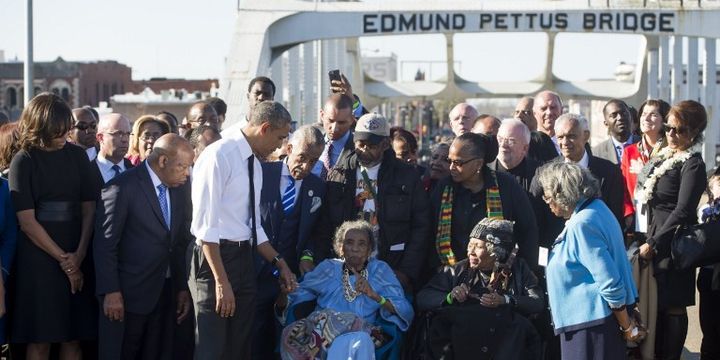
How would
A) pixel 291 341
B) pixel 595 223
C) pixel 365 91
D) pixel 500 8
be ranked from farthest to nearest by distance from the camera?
1. pixel 365 91
2. pixel 500 8
3. pixel 291 341
4. pixel 595 223

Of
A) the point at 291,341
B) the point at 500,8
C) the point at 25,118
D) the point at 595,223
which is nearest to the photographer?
the point at 595,223

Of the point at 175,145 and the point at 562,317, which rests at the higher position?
the point at 175,145

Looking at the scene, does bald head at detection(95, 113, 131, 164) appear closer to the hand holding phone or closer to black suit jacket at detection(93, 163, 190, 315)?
black suit jacket at detection(93, 163, 190, 315)

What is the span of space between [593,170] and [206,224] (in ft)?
9.21

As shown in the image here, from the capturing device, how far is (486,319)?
21.2ft

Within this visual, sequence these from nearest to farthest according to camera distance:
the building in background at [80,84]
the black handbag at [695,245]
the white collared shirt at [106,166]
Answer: the black handbag at [695,245]
the white collared shirt at [106,166]
the building in background at [80,84]

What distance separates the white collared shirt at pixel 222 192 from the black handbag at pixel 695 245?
274cm

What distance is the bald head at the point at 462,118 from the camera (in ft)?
28.1

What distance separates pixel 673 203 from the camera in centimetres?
700

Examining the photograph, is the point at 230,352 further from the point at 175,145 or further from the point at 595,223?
the point at 595,223

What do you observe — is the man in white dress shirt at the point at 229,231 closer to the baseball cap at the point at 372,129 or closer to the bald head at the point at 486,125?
the baseball cap at the point at 372,129

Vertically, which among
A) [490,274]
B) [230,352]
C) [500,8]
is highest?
[500,8]

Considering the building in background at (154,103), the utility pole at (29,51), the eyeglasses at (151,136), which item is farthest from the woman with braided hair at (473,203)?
the building in background at (154,103)

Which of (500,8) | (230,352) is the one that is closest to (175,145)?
(230,352)
